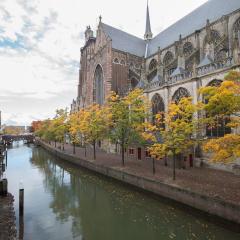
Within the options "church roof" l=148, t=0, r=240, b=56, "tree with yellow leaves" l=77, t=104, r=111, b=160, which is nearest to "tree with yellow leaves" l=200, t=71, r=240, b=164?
"tree with yellow leaves" l=77, t=104, r=111, b=160

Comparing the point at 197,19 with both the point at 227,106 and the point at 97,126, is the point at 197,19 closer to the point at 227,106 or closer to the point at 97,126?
the point at 97,126

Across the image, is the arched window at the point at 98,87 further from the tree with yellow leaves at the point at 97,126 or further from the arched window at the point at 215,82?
the arched window at the point at 215,82

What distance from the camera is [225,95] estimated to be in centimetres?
1164

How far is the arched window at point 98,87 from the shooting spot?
4853 centimetres

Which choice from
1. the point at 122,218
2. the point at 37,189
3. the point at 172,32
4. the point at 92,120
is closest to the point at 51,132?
the point at 92,120

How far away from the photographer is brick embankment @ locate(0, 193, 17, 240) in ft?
33.6

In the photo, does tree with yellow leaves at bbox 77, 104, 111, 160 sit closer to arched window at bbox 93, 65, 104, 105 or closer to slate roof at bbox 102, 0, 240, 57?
arched window at bbox 93, 65, 104, 105

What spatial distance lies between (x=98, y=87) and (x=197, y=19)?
24620 millimetres

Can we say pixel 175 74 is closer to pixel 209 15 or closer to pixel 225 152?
pixel 209 15

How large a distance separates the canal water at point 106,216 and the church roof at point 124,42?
33732 mm

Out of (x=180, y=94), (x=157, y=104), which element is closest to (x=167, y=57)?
(x=157, y=104)

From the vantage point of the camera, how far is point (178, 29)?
44.1 m

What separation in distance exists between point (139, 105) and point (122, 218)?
1508 centimetres

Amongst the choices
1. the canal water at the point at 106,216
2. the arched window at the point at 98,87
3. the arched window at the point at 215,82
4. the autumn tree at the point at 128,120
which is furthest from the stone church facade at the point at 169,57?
the canal water at the point at 106,216
